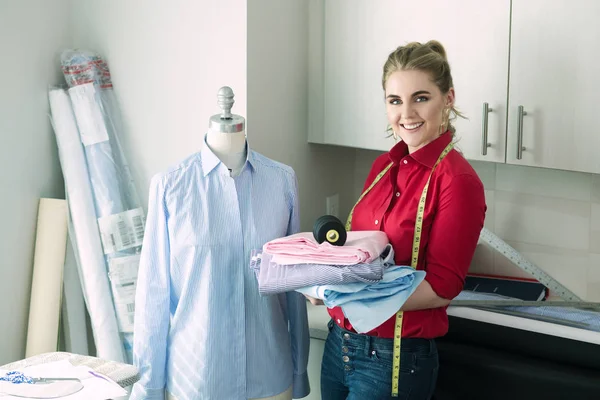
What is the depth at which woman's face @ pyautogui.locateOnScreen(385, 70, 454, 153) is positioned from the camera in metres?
1.71

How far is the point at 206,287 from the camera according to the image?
67.7 inches

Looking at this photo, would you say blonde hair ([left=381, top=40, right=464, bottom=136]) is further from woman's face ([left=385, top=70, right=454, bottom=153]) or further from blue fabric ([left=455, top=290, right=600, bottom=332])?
blue fabric ([left=455, top=290, right=600, bottom=332])

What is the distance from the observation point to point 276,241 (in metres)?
1.66

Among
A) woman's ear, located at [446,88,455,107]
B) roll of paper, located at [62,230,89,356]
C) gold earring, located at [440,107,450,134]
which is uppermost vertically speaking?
woman's ear, located at [446,88,455,107]

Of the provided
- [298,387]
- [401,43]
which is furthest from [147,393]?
[401,43]

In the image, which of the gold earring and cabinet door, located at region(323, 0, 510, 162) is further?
cabinet door, located at region(323, 0, 510, 162)

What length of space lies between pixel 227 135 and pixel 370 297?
478 millimetres

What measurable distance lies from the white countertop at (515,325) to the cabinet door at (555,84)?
43 cm

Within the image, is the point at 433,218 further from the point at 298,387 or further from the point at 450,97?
the point at 298,387

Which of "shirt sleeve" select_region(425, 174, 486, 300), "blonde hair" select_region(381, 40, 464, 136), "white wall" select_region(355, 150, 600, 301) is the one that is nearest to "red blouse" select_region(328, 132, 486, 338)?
"shirt sleeve" select_region(425, 174, 486, 300)

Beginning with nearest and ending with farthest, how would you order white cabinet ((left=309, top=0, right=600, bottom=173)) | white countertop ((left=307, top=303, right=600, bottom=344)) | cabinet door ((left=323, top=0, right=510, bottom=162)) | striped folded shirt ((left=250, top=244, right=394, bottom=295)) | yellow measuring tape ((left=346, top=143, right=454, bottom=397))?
1. striped folded shirt ((left=250, top=244, right=394, bottom=295))
2. yellow measuring tape ((left=346, top=143, right=454, bottom=397))
3. white countertop ((left=307, top=303, right=600, bottom=344))
4. white cabinet ((left=309, top=0, right=600, bottom=173))
5. cabinet door ((left=323, top=0, right=510, bottom=162))

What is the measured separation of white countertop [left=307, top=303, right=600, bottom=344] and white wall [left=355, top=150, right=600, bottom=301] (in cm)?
38

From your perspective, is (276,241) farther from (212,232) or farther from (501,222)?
(501,222)

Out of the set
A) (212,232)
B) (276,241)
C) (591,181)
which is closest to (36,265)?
(212,232)
